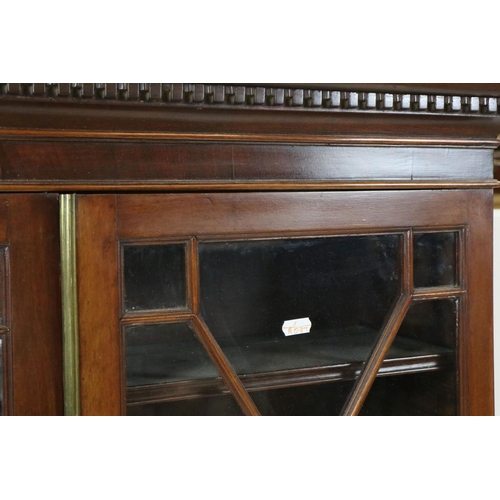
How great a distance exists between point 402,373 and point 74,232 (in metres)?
0.36

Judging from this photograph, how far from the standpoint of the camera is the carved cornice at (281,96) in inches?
19.3

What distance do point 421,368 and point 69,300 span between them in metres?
0.36

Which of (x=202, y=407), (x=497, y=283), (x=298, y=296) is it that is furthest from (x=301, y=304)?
(x=497, y=283)

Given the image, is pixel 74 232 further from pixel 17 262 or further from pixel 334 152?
pixel 334 152

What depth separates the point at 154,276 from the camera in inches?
21.8

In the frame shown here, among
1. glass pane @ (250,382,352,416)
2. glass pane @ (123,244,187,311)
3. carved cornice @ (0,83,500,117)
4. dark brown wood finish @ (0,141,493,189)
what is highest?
carved cornice @ (0,83,500,117)

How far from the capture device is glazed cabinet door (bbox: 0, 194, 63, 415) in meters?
0.51

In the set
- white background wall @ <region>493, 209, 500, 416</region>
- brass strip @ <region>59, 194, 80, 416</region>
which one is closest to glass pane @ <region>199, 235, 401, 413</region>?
brass strip @ <region>59, 194, 80, 416</region>

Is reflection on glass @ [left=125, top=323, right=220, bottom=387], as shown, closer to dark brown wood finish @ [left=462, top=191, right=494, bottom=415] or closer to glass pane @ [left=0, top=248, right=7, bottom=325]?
glass pane @ [left=0, top=248, right=7, bottom=325]

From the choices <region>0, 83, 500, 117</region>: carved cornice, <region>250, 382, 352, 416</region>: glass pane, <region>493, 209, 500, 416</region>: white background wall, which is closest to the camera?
<region>0, 83, 500, 117</region>: carved cornice

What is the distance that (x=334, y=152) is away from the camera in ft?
1.91

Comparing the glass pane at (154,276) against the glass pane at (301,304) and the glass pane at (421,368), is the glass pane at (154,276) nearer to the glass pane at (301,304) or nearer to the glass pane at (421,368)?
the glass pane at (301,304)

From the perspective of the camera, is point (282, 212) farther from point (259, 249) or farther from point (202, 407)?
point (202, 407)

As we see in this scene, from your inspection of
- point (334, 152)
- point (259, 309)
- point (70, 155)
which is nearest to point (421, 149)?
point (334, 152)
